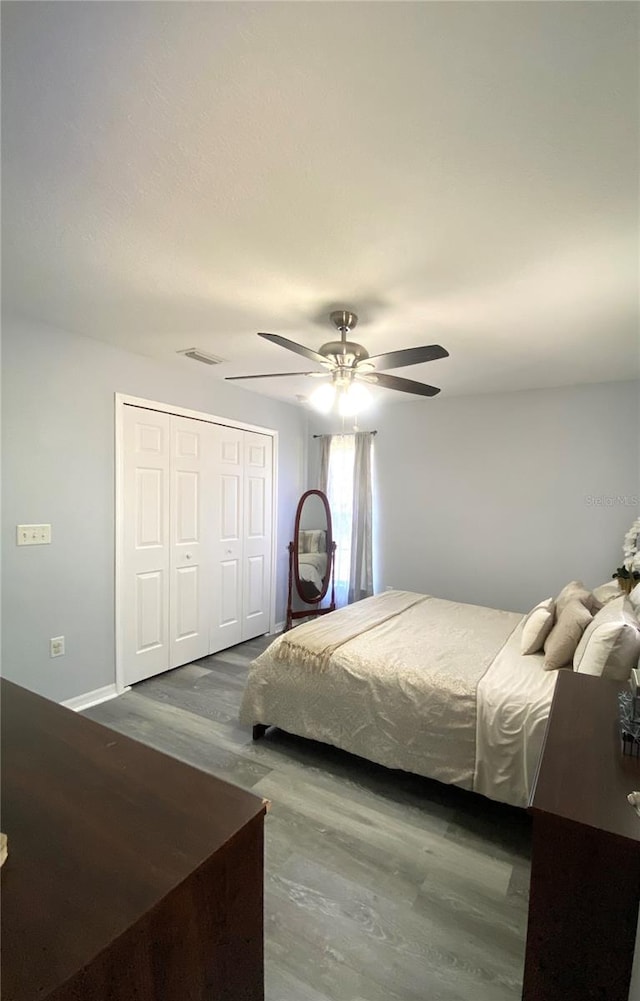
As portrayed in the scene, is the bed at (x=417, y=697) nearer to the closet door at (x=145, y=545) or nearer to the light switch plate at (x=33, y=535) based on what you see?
the closet door at (x=145, y=545)

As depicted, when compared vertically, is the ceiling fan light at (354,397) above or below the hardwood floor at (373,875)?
above

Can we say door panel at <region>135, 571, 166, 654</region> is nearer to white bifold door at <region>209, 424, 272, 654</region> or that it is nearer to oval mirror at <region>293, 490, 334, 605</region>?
white bifold door at <region>209, 424, 272, 654</region>

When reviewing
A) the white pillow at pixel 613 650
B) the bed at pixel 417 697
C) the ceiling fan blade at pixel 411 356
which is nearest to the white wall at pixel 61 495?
the bed at pixel 417 697

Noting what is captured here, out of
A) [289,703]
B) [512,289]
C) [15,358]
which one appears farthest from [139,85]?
[289,703]

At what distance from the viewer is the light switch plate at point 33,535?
257 cm

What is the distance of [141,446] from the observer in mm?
3221

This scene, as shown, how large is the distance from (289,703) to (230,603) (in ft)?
5.61

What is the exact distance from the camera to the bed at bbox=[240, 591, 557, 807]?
76.2 inches

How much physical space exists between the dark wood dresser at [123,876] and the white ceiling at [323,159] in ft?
5.16

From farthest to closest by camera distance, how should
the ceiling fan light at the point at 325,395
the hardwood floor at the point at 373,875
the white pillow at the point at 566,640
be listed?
the ceiling fan light at the point at 325,395
the white pillow at the point at 566,640
the hardwood floor at the point at 373,875

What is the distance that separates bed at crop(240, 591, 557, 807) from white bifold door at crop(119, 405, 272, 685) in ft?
3.83

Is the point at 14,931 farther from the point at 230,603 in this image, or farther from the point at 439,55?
the point at 230,603

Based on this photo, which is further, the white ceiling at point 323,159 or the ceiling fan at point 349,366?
the ceiling fan at point 349,366

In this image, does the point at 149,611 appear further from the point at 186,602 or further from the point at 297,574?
the point at 297,574
